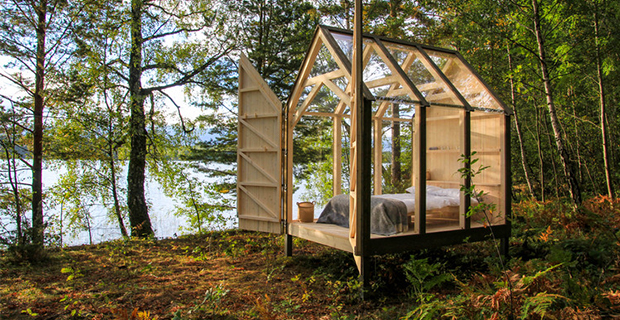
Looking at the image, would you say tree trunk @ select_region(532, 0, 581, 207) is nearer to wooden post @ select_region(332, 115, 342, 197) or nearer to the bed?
the bed

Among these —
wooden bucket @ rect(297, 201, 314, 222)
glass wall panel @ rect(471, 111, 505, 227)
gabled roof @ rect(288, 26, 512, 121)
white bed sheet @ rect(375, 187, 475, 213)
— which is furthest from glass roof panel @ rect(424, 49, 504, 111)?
wooden bucket @ rect(297, 201, 314, 222)

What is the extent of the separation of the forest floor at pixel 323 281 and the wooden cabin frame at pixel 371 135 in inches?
20.3

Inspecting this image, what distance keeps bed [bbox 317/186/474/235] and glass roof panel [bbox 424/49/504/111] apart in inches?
53.5

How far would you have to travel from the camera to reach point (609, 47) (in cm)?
735

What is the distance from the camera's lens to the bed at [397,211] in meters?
5.15

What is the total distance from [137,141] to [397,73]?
244 inches

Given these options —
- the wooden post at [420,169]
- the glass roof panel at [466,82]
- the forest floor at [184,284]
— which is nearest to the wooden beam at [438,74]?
the glass roof panel at [466,82]

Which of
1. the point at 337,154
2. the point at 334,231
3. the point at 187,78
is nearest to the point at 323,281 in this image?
the point at 334,231

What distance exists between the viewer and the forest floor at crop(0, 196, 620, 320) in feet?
11.5

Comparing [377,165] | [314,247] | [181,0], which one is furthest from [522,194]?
[181,0]

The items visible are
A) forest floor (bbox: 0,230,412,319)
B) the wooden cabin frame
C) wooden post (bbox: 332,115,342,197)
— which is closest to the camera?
forest floor (bbox: 0,230,412,319)

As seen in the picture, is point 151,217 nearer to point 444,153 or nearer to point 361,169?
point 444,153

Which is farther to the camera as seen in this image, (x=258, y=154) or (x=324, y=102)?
(x=324, y=102)

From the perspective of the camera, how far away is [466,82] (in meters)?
6.23
